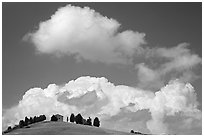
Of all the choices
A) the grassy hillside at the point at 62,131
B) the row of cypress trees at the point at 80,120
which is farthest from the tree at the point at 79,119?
the grassy hillside at the point at 62,131

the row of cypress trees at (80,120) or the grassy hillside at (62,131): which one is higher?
the row of cypress trees at (80,120)

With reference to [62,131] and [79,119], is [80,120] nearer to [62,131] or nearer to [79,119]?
[79,119]

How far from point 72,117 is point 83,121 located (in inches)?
242

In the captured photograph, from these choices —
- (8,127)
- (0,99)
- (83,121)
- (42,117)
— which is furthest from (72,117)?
(0,99)

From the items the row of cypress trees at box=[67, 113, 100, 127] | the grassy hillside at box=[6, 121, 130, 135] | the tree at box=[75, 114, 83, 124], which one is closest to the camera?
the grassy hillside at box=[6, 121, 130, 135]

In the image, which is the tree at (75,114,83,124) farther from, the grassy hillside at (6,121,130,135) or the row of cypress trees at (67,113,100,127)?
the grassy hillside at (6,121,130,135)

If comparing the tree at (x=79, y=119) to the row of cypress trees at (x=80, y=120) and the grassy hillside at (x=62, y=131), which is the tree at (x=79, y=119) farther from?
the grassy hillside at (x=62, y=131)

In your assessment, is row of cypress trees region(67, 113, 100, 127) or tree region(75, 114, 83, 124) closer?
row of cypress trees region(67, 113, 100, 127)

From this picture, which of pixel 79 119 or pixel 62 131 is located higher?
pixel 79 119

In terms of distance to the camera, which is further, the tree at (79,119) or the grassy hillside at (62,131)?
the tree at (79,119)

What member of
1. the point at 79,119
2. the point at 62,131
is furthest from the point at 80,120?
the point at 62,131

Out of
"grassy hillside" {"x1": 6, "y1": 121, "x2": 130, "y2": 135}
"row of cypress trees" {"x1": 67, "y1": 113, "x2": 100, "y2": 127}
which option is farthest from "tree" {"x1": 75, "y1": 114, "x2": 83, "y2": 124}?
"grassy hillside" {"x1": 6, "y1": 121, "x2": 130, "y2": 135}

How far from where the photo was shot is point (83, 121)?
557 feet

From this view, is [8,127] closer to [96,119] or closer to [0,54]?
[96,119]
